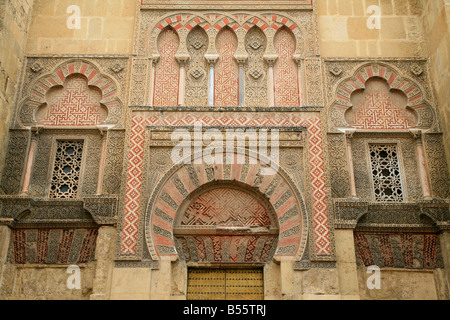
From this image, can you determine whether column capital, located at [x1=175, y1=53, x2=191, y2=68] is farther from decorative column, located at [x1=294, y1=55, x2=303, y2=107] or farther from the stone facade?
decorative column, located at [x1=294, y1=55, x2=303, y2=107]

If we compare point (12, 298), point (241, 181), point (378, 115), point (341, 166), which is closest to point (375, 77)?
point (378, 115)

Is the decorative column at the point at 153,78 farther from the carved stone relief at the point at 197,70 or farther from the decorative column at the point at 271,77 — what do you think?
the decorative column at the point at 271,77

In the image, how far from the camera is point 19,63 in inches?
263

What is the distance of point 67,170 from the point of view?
20.9 feet

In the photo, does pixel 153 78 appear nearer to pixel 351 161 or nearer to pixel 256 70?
pixel 256 70

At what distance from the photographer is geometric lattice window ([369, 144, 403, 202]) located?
6.26 metres

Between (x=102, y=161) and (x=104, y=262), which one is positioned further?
(x=102, y=161)

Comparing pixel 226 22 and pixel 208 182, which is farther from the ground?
pixel 226 22

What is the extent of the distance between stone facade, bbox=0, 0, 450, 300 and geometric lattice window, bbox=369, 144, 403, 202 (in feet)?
0.06

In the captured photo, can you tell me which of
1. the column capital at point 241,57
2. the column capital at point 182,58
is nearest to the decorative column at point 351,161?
the column capital at point 241,57

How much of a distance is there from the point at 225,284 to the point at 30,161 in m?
2.83

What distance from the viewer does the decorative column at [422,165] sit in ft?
20.2

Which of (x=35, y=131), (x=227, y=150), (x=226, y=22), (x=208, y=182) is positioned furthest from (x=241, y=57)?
(x=35, y=131)

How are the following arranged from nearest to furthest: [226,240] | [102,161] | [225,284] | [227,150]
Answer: [225,284], [226,240], [227,150], [102,161]
